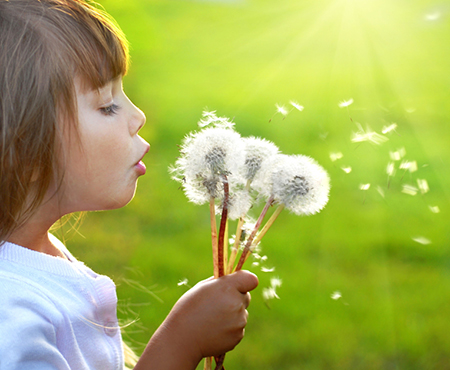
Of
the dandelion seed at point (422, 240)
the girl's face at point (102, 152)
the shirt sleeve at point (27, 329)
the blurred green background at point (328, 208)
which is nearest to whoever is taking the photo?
the shirt sleeve at point (27, 329)

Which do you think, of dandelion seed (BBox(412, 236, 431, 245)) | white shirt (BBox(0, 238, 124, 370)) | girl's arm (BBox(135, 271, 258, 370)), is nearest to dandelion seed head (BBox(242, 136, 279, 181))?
girl's arm (BBox(135, 271, 258, 370))

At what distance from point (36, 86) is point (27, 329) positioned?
36 centimetres

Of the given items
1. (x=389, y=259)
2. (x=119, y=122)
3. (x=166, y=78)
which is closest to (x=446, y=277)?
(x=389, y=259)

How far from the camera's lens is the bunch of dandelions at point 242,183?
70cm

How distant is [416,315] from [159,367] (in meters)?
1.32

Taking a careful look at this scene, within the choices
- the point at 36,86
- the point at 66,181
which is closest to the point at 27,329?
the point at 66,181

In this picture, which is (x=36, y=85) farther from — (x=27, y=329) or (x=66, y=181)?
(x=27, y=329)

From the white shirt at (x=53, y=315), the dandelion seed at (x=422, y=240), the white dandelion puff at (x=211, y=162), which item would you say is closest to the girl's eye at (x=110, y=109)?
the white dandelion puff at (x=211, y=162)

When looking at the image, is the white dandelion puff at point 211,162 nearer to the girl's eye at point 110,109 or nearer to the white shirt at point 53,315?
the girl's eye at point 110,109

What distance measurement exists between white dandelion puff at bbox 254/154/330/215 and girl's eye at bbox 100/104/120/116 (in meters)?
0.27

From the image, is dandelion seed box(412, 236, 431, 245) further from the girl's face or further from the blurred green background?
the girl's face

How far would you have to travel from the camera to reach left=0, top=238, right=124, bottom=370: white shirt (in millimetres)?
589

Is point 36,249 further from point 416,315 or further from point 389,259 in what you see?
point 389,259

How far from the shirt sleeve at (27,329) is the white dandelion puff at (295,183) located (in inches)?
15.4
